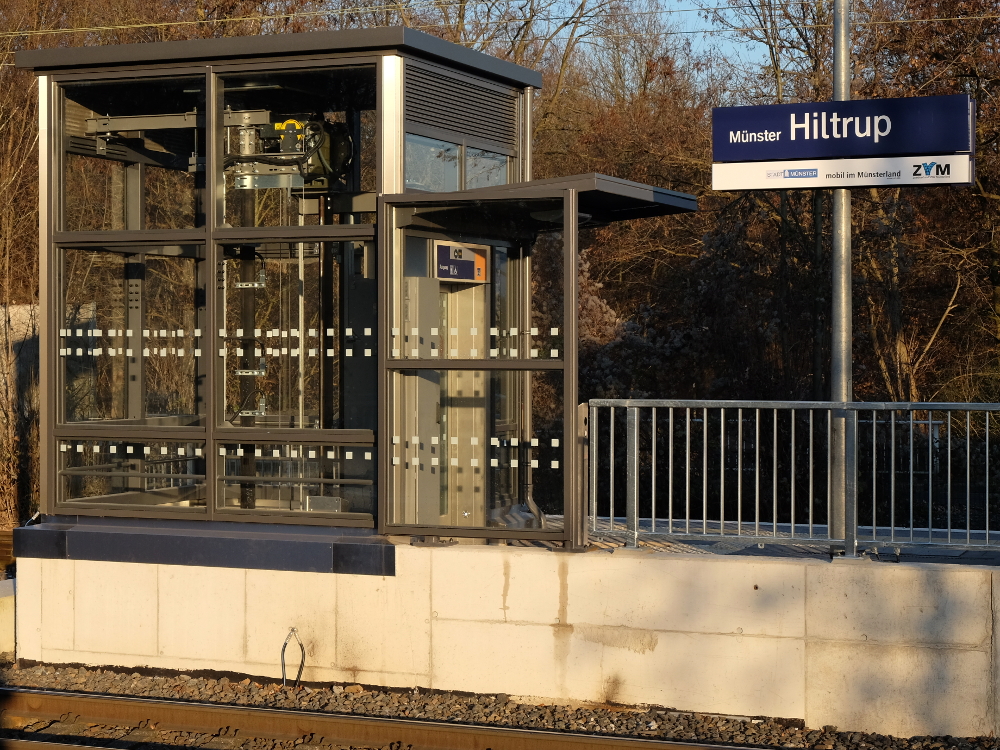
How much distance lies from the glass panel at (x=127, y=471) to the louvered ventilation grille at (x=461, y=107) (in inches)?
109

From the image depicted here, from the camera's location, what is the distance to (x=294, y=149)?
8.18 meters

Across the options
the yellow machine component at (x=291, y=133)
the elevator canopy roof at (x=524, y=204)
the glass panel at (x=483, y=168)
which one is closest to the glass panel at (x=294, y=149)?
the yellow machine component at (x=291, y=133)

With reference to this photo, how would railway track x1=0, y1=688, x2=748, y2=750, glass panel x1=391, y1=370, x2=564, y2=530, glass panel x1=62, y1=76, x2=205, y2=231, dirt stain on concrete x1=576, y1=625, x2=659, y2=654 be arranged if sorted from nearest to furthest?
railway track x1=0, y1=688, x2=748, y2=750
dirt stain on concrete x1=576, y1=625, x2=659, y2=654
glass panel x1=391, y1=370, x2=564, y2=530
glass panel x1=62, y1=76, x2=205, y2=231

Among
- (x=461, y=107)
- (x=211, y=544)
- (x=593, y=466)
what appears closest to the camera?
(x=593, y=466)

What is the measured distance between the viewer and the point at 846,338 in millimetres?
7609

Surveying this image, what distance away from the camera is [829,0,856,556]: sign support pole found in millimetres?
7059

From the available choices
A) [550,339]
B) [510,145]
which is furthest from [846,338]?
[510,145]

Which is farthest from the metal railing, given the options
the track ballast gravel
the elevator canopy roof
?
the elevator canopy roof

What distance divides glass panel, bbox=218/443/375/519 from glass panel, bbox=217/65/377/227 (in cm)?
154

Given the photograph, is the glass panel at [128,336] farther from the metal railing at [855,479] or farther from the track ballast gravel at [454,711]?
the metal railing at [855,479]

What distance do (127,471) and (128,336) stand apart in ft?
3.13

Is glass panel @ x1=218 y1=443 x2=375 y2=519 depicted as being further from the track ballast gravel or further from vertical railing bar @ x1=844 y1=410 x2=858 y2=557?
vertical railing bar @ x1=844 y1=410 x2=858 y2=557

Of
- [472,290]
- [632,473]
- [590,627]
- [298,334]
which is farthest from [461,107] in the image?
[590,627]

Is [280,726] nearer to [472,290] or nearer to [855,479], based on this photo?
[472,290]
